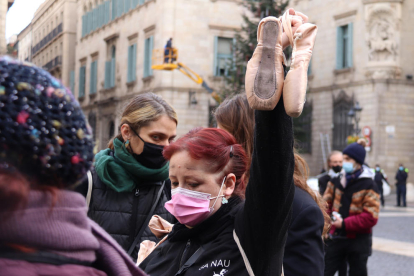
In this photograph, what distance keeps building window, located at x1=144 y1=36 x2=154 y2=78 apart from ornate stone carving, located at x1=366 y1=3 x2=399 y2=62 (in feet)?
38.5

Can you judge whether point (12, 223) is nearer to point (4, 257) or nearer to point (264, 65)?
point (4, 257)

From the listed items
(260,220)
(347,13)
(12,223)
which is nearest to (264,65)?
(260,220)

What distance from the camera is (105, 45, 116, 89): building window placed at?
1473 inches

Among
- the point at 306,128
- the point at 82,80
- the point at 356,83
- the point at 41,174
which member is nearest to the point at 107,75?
the point at 82,80

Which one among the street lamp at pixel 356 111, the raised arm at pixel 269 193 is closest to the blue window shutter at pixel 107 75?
the street lamp at pixel 356 111

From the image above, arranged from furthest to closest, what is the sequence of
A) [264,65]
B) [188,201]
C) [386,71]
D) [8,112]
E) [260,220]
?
[386,71]
[188,201]
[260,220]
[264,65]
[8,112]

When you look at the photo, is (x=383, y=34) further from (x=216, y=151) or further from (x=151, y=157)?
(x=216, y=151)

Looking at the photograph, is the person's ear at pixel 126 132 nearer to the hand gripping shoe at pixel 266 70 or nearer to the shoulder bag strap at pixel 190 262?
the shoulder bag strap at pixel 190 262

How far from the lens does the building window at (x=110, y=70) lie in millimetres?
37406

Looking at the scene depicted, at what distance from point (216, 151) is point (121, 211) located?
1.16 m

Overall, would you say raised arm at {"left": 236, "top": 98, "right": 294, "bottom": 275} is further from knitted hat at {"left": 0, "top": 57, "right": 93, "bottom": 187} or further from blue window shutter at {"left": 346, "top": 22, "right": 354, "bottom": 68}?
blue window shutter at {"left": 346, "top": 22, "right": 354, "bottom": 68}

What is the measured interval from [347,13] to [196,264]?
28.1m

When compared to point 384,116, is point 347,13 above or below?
above

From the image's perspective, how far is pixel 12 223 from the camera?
109 centimetres
